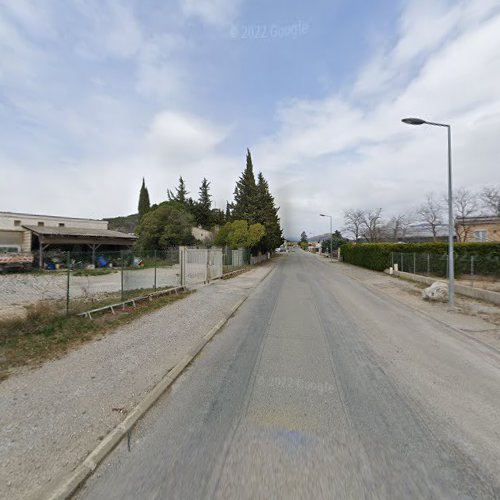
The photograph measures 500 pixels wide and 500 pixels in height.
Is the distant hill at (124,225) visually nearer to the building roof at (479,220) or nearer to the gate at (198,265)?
the gate at (198,265)

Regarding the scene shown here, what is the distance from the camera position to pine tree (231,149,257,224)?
121 feet

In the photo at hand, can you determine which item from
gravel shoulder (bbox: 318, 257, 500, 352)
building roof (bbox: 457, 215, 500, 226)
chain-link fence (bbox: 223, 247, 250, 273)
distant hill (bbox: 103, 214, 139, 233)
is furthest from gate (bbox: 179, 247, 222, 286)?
distant hill (bbox: 103, 214, 139, 233)

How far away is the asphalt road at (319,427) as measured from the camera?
2340 millimetres

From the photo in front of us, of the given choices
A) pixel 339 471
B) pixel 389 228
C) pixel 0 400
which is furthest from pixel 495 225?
pixel 0 400

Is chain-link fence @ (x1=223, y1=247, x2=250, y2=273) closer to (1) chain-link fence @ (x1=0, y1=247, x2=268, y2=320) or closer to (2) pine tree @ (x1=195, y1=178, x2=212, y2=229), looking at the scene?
(1) chain-link fence @ (x1=0, y1=247, x2=268, y2=320)

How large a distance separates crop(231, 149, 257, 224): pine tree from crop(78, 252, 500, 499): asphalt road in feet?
104

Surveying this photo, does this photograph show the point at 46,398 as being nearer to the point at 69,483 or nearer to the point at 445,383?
the point at 69,483

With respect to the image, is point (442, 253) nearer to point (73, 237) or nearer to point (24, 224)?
point (73, 237)

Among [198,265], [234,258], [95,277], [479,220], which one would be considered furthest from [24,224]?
[479,220]

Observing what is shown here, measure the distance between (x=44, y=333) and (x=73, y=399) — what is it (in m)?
3.13

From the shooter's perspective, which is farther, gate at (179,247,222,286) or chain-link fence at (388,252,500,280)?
chain-link fence at (388,252,500,280)

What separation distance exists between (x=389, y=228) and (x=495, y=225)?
17.6 meters

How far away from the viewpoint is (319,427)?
3117 mm

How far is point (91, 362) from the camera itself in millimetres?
4723
